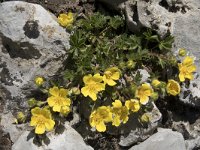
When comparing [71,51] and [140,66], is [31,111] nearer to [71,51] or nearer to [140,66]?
[71,51]

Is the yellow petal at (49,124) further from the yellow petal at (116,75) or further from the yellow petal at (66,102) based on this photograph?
the yellow petal at (116,75)

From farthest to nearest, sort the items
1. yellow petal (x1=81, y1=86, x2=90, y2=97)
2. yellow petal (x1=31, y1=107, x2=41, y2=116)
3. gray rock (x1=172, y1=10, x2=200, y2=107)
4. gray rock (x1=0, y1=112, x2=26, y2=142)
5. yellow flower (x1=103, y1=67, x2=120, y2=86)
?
gray rock (x1=172, y1=10, x2=200, y2=107) < gray rock (x1=0, y1=112, x2=26, y2=142) < yellow flower (x1=103, y1=67, x2=120, y2=86) < yellow petal (x1=81, y1=86, x2=90, y2=97) < yellow petal (x1=31, y1=107, x2=41, y2=116)

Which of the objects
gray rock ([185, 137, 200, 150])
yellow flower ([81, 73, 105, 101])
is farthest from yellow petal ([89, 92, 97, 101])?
gray rock ([185, 137, 200, 150])

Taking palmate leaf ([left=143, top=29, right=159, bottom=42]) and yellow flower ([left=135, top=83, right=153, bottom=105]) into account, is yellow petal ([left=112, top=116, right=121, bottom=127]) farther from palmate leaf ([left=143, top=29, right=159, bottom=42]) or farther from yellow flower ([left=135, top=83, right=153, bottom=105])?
palmate leaf ([left=143, top=29, right=159, bottom=42])

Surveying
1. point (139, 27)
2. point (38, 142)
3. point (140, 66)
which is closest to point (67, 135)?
point (38, 142)

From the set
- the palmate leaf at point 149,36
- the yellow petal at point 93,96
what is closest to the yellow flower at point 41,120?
the yellow petal at point 93,96

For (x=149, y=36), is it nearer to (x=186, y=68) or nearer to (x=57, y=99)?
(x=186, y=68)
